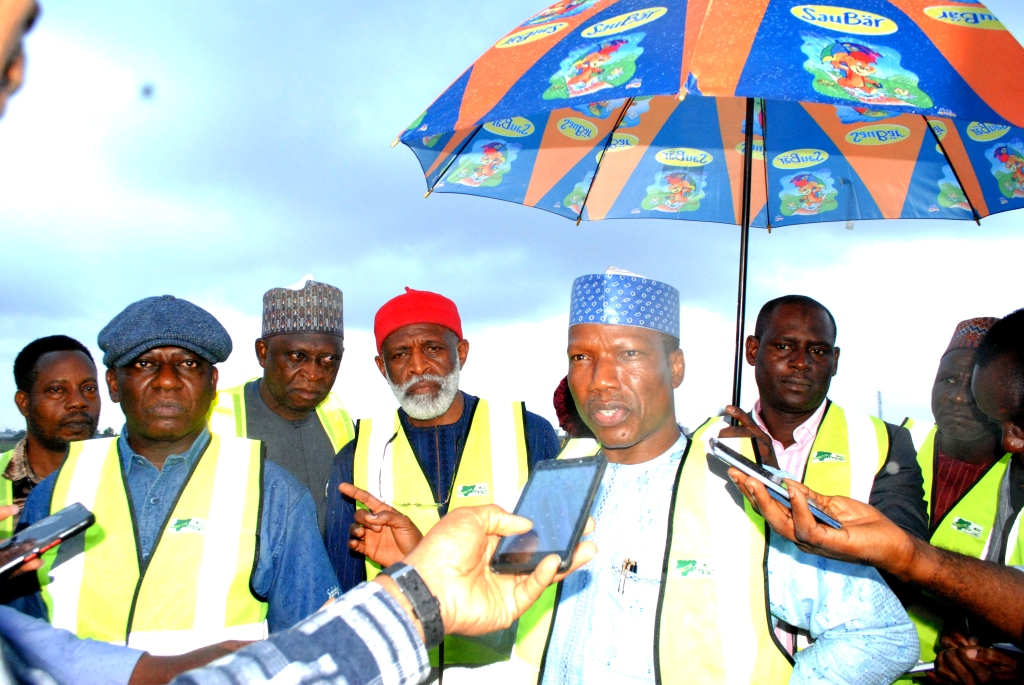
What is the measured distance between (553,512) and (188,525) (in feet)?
5.86

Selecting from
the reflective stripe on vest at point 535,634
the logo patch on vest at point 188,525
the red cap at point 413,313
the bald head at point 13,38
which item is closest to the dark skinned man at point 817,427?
the reflective stripe on vest at point 535,634

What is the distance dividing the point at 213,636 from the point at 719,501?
200 centimetres

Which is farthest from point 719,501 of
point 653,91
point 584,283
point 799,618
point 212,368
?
point 212,368

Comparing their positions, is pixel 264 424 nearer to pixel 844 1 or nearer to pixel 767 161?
pixel 767 161

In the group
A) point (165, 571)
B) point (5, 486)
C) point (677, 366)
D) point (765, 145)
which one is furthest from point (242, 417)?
point (765, 145)

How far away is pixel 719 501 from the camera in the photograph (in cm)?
279

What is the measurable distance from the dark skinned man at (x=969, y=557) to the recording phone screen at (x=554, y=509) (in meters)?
0.50

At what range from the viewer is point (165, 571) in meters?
3.13

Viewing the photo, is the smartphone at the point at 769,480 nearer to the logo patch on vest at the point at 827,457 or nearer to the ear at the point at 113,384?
the logo patch on vest at the point at 827,457

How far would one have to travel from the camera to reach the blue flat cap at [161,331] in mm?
3438

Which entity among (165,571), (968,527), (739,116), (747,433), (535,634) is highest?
(739,116)

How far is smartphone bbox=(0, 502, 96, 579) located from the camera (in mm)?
2342

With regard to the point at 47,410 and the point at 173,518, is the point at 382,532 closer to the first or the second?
the point at 173,518

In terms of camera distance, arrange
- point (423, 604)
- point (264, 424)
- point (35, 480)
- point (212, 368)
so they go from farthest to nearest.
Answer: point (264, 424)
point (35, 480)
point (212, 368)
point (423, 604)
